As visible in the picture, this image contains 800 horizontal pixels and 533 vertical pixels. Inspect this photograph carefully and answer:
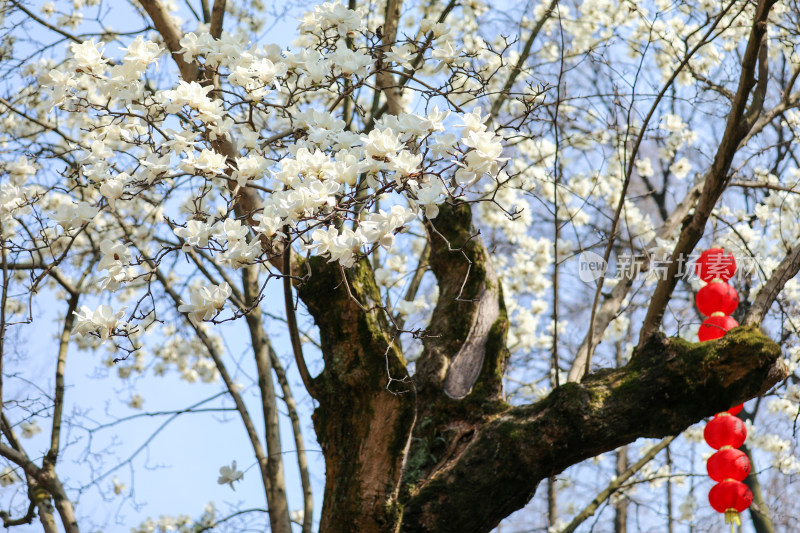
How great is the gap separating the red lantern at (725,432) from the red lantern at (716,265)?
644 mm

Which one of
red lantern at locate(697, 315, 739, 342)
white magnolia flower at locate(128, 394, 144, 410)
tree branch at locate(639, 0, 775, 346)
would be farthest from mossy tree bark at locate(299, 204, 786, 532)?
white magnolia flower at locate(128, 394, 144, 410)

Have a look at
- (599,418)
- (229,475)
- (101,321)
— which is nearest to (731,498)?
(599,418)

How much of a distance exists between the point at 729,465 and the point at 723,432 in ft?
0.54

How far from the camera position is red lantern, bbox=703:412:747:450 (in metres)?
3.39

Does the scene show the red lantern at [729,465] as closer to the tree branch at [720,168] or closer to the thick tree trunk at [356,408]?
the tree branch at [720,168]

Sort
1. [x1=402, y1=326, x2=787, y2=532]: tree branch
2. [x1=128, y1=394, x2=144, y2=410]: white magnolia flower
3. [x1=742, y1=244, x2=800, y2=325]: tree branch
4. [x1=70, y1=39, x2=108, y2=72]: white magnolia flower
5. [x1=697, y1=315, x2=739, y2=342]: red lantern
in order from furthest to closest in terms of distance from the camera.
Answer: [x1=128, y1=394, x2=144, y2=410]: white magnolia flower
[x1=697, y1=315, x2=739, y2=342]: red lantern
[x1=742, y1=244, x2=800, y2=325]: tree branch
[x1=402, y1=326, x2=787, y2=532]: tree branch
[x1=70, y1=39, x2=108, y2=72]: white magnolia flower

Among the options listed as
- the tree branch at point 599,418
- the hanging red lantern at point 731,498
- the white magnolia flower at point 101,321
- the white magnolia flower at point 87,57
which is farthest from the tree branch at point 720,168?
the white magnolia flower at point 87,57

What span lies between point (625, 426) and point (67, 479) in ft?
9.96

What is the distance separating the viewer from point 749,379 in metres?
2.44

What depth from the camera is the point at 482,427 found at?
2752 millimetres

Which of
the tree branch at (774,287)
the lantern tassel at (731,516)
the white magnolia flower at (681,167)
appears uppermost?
the white magnolia flower at (681,167)

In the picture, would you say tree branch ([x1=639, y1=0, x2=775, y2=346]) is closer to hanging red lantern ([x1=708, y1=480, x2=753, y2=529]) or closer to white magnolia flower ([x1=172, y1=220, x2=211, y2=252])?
hanging red lantern ([x1=708, y1=480, x2=753, y2=529])

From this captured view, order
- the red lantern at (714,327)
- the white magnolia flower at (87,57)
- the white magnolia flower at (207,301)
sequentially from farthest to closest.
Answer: the red lantern at (714,327) → the white magnolia flower at (87,57) → the white magnolia flower at (207,301)

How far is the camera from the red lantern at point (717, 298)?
11.2 ft
